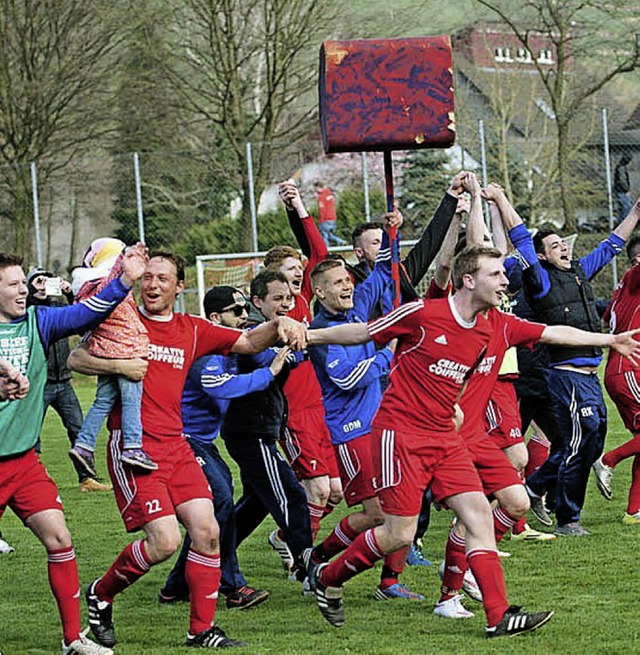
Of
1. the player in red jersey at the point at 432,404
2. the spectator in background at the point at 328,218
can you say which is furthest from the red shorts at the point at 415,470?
the spectator in background at the point at 328,218

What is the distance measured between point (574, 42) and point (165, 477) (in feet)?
88.5

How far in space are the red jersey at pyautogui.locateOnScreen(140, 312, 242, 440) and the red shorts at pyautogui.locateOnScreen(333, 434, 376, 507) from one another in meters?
1.08

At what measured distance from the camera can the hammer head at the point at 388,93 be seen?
783 cm

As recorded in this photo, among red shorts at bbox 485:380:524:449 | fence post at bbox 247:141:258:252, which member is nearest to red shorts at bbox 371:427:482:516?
red shorts at bbox 485:380:524:449

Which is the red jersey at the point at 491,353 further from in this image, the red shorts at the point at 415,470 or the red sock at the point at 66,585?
the red sock at the point at 66,585

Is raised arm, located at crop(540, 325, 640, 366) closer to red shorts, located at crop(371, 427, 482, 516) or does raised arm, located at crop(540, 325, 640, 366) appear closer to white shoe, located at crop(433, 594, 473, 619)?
red shorts, located at crop(371, 427, 482, 516)

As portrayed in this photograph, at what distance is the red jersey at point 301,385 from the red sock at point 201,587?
89.7 inches

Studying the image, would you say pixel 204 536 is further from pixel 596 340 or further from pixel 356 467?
pixel 596 340

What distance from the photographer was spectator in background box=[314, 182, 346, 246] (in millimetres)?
27375

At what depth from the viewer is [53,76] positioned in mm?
31797

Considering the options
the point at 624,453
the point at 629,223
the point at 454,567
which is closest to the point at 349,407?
the point at 454,567

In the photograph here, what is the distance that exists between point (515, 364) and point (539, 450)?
6.25ft

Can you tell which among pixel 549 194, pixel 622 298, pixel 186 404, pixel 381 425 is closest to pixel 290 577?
pixel 186 404

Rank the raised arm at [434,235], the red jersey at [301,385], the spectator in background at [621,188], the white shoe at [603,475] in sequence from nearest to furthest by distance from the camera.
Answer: the raised arm at [434,235] < the red jersey at [301,385] < the white shoe at [603,475] < the spectator in background at [621,188]
